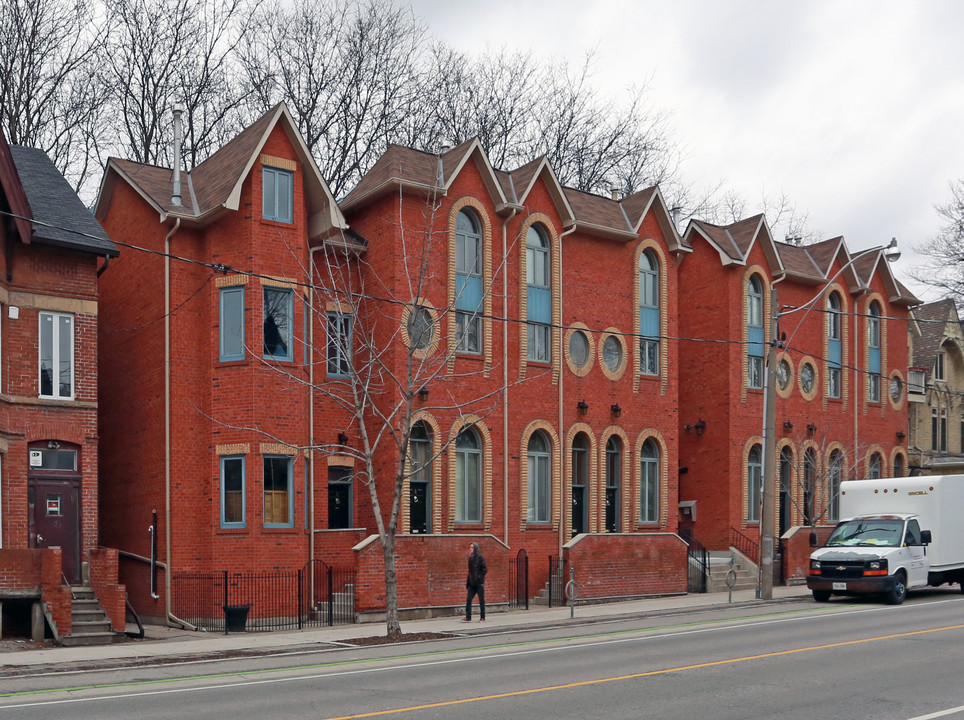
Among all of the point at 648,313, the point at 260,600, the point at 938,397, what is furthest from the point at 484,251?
the point at 938,397

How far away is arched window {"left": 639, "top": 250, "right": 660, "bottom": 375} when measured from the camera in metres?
32.7

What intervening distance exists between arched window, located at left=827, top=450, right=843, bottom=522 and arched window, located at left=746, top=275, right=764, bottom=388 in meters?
4.55

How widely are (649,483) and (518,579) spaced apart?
644cm

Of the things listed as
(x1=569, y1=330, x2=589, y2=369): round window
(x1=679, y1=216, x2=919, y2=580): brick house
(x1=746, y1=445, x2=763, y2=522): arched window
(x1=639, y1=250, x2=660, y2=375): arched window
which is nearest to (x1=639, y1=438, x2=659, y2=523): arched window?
(x1=639, y1=250, x2=660, y2=375): arched window

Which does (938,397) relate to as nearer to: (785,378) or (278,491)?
(785,378)

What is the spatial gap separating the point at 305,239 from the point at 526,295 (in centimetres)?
645

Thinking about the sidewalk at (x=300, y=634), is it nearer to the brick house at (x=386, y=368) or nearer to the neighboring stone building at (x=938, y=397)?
the brick house at (x=386, y=368)

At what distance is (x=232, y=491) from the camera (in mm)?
25047

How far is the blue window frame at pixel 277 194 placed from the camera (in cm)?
2556

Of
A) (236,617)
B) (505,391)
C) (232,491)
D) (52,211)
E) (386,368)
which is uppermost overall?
(52,211)

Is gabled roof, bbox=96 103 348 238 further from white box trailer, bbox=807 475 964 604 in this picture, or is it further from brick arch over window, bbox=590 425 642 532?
white box trailer, bbox=807 475 964 604

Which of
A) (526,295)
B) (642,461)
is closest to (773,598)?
(642,461)

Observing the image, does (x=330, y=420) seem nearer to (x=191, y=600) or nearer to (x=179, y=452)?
(x=179, y=452)

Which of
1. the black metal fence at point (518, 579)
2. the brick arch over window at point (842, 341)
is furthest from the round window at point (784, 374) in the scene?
the black metal fence at point (518, 579)
